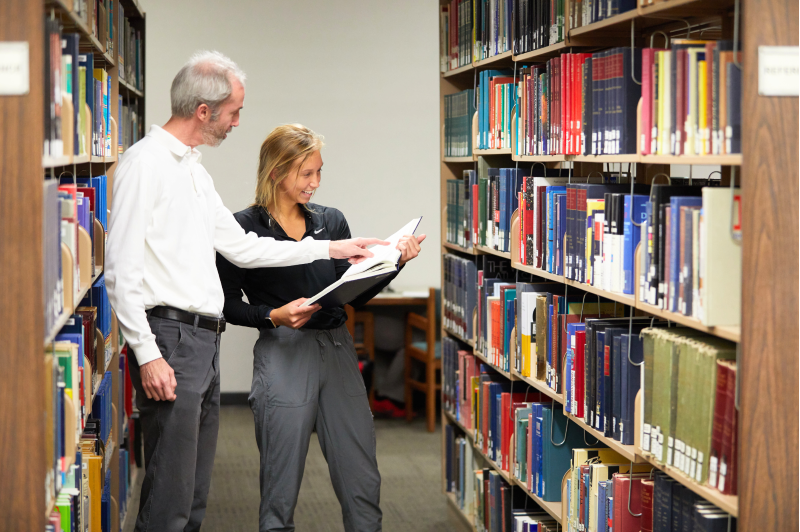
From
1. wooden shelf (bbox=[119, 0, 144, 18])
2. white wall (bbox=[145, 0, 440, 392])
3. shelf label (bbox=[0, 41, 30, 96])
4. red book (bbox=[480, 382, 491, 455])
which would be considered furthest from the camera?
white wall (bbox=[145, 0, 440, 392])

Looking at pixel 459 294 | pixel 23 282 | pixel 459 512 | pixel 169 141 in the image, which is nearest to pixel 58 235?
pixel 23 282

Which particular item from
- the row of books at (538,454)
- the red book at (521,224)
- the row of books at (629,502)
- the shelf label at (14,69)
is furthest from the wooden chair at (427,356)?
the shelf label at (14,69)

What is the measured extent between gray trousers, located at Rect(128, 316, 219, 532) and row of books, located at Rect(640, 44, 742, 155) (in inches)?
53.4

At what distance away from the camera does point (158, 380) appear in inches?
88.4

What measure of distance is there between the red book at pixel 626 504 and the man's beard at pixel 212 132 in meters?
1.50

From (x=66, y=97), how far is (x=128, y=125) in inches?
98.4

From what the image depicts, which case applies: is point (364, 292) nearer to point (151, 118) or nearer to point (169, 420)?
point (169, 420)

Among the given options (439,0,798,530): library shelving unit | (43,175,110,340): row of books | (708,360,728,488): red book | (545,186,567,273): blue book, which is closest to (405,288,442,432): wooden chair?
(545,186,567,273): blue book

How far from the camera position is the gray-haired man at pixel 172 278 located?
2.23m

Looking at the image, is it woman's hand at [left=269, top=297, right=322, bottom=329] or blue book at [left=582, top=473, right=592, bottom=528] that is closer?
blue book at [left=582, top=473, right=592, bottom=528]

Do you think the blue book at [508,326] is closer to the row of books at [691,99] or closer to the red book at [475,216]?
the red book at [475,216]

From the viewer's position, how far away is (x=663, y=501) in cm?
202

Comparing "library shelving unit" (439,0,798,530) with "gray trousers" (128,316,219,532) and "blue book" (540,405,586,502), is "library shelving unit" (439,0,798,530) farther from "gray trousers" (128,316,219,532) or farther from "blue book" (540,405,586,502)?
"gray trousers" (128,316,219,532)

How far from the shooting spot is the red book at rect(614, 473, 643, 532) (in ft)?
7.32
